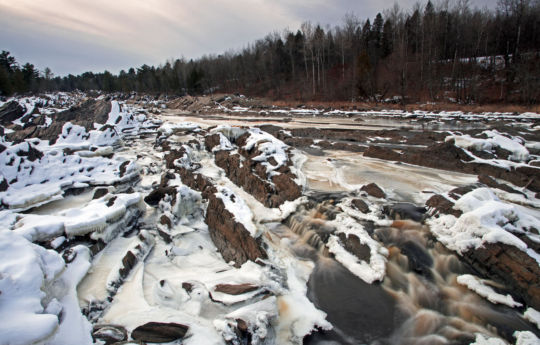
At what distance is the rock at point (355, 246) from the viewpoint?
261 inches

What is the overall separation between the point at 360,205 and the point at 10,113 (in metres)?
30.9

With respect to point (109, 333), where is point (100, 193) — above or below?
above

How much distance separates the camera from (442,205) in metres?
7.88

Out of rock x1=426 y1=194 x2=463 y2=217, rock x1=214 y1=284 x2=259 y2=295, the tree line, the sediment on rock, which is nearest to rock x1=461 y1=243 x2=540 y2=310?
rock x1=426 y1=194 x2=463 y2=217

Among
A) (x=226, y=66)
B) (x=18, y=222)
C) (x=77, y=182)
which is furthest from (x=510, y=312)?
(x=226, y=66)

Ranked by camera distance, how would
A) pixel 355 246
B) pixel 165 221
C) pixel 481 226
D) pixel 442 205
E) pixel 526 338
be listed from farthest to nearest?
pixel 165 221, pixel 442 205, pixel 355 246, pixel 481 226, pixel 526 338

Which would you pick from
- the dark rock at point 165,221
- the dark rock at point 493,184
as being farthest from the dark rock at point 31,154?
the dark rock at point 493,184

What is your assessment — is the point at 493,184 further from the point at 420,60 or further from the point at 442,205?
the point at 420,60

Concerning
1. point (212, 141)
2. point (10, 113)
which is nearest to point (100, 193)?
point (212, 141)

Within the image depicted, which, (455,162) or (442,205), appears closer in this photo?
(442,205)

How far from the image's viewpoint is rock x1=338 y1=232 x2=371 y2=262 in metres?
6.63

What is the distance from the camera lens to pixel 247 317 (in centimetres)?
454

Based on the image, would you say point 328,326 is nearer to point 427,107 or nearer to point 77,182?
point 77,182

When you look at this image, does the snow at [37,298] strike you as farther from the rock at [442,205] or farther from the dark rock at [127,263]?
the rock at [442,205]
